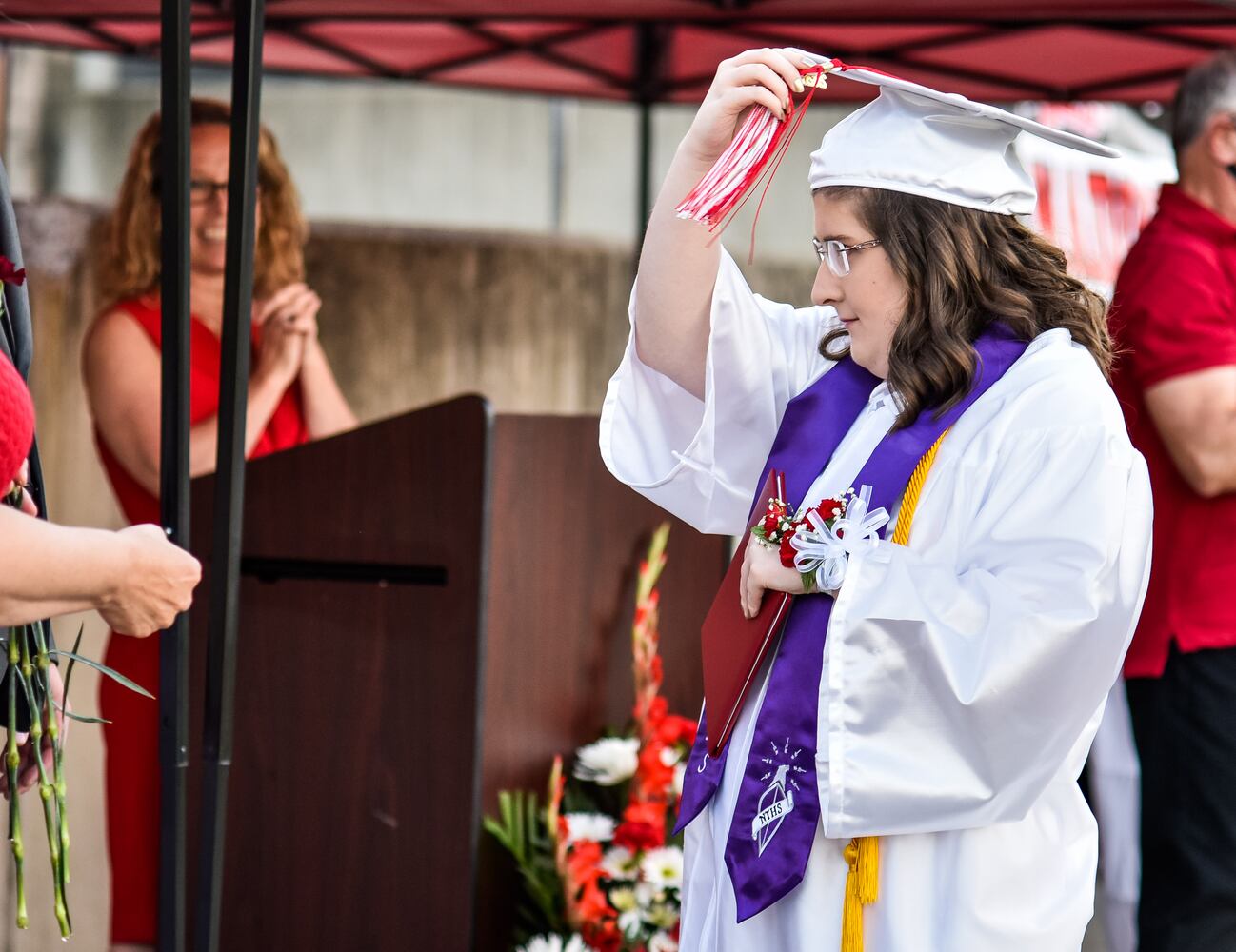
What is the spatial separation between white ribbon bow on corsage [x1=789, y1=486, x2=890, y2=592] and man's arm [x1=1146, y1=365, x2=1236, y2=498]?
4.35 ft

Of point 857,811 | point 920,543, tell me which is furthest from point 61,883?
point 920,543

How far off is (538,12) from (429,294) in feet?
5.62

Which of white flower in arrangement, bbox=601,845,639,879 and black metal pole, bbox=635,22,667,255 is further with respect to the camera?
black metal pole, bbox=635,22,667,255

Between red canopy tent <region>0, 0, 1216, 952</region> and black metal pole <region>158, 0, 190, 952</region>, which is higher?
red canopy tent <region>0, 0, 1216, 952</region>

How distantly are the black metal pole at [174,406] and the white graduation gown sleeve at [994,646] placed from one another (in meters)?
0.77

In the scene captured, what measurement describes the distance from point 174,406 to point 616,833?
55.9 inches

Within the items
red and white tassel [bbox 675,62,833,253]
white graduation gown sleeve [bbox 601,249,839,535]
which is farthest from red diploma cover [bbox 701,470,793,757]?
red and white tassel [bbox 675,62,833,253]

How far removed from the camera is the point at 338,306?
503cm

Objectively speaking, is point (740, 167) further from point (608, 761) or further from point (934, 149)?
point (608, 761)

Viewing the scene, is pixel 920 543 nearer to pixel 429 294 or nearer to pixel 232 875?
pixel 232 875

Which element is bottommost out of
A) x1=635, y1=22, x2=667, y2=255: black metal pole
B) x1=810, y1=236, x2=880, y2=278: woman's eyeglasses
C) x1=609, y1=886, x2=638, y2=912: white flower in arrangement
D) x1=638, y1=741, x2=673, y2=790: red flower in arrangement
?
x1=609, y1=886, x2=638, y2=912: white flower in arrangement

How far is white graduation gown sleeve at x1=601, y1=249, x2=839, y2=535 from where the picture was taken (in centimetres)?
210

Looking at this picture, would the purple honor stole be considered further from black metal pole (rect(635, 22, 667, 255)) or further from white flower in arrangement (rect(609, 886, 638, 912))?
black metal pole (rect(635, 22, 667, 255))

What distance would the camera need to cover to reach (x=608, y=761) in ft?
9.39
